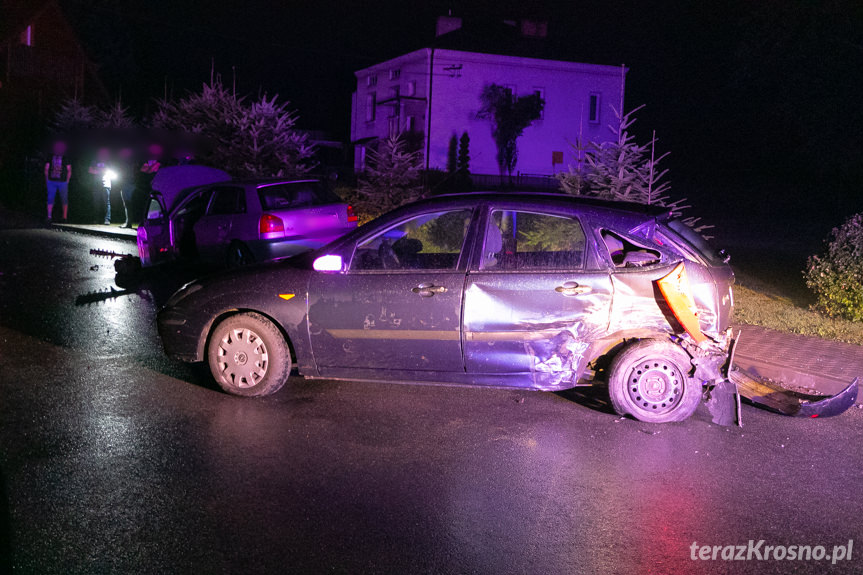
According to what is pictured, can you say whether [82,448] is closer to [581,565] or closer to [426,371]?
[426,371]

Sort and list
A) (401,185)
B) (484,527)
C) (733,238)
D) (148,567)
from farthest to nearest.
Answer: (733,238) → (401,185) → (484,527) → (148,567)

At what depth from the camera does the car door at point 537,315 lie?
6.17 m

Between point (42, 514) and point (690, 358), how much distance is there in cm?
448

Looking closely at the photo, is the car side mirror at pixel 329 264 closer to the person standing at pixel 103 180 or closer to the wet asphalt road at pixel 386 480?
the wet asphalt road at pixel 386 480

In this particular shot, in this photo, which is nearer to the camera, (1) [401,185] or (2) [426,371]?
(2) [426,371]

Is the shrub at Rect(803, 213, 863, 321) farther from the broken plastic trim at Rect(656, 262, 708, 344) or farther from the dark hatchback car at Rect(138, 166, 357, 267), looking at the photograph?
the dark hatchback car at Rect(138, 166, 357, 267)

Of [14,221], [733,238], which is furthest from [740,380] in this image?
[14,221]

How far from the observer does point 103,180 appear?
78.2ft

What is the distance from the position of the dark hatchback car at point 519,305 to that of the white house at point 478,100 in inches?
1501

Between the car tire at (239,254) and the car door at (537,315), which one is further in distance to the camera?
the car tire at (239,254)

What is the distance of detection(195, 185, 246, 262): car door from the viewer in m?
12.7

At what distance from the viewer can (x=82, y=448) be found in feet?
17.9

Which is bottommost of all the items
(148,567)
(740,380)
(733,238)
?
(148,567)

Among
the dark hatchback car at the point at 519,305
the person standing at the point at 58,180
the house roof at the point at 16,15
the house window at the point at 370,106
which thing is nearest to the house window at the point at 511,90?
the house window at the point at 370,106
